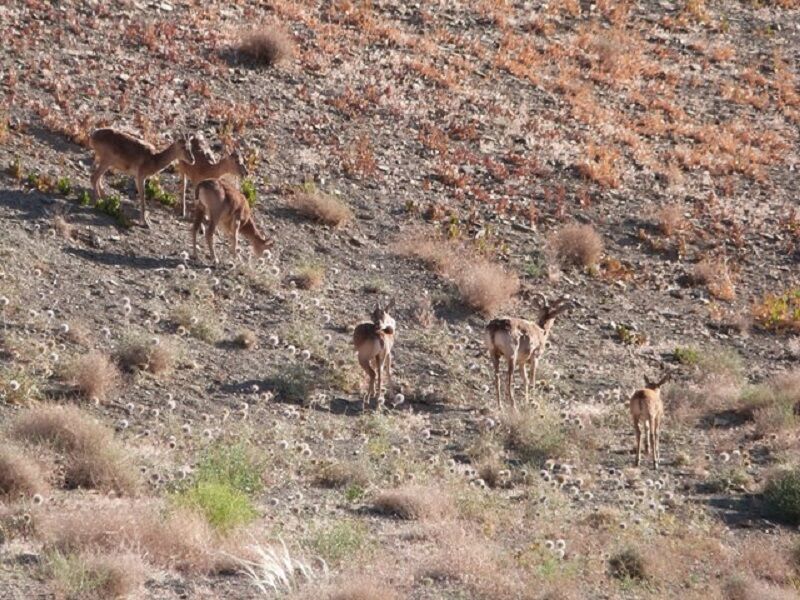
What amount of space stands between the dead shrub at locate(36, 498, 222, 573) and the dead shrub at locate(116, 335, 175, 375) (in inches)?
185

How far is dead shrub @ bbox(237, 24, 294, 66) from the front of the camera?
28062 millimetres

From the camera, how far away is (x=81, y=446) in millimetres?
13750

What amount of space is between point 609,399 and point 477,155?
888cm

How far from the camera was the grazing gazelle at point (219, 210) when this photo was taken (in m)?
20.7

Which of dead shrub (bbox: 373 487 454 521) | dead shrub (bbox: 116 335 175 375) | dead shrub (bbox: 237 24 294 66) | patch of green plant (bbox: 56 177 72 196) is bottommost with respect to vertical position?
dead shrub (bbox: 373 487 454 521)

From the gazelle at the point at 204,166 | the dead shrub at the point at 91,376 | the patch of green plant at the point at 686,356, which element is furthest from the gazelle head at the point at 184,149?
the patch of green plant at the point at 686,356

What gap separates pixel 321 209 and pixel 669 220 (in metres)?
7.33

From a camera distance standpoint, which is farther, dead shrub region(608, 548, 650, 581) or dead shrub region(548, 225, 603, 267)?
dead shrub region(548, 225, 603, 267)

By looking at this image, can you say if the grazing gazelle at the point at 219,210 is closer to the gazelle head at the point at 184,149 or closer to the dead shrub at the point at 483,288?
the gazelle head at the point at 184,149

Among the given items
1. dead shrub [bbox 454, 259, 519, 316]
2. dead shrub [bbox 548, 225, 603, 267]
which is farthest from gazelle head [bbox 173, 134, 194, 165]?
dead shrub [bbox 548, 225, 603, 267]

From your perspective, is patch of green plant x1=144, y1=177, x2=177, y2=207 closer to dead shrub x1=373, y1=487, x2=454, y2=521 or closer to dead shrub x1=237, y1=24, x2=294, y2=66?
dead shrub x1=237, y1=24, x2=294, y2=66

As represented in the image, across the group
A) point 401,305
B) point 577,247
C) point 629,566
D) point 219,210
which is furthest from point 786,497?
point 577,247

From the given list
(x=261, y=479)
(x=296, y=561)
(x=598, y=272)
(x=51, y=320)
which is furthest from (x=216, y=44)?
(x=296, y=561)

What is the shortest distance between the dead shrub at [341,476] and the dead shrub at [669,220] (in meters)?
13.2
